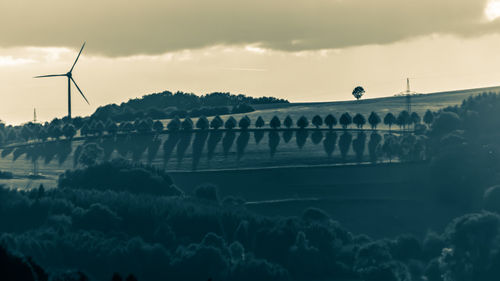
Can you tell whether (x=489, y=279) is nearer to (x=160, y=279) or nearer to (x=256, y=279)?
(x=256, y=279)

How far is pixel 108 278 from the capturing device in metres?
200

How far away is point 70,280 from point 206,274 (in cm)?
7191

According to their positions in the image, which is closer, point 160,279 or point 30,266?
point 30,266

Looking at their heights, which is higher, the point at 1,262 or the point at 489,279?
the point at 1,262

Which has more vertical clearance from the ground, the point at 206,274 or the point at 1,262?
the point at 1,262

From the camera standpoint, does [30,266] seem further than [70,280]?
No

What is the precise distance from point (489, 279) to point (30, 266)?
10379cm

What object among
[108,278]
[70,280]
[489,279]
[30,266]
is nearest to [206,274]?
[108,278]

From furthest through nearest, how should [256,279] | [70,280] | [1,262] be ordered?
[256,279]
[70,280]
[1,262]

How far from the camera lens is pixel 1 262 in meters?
115

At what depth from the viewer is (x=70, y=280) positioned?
128875 mm

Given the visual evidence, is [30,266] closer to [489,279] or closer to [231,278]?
[231,278]

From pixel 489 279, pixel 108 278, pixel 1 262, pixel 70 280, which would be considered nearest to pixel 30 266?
pixel 1 262

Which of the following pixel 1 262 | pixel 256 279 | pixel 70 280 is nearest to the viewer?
pixel 1 262
